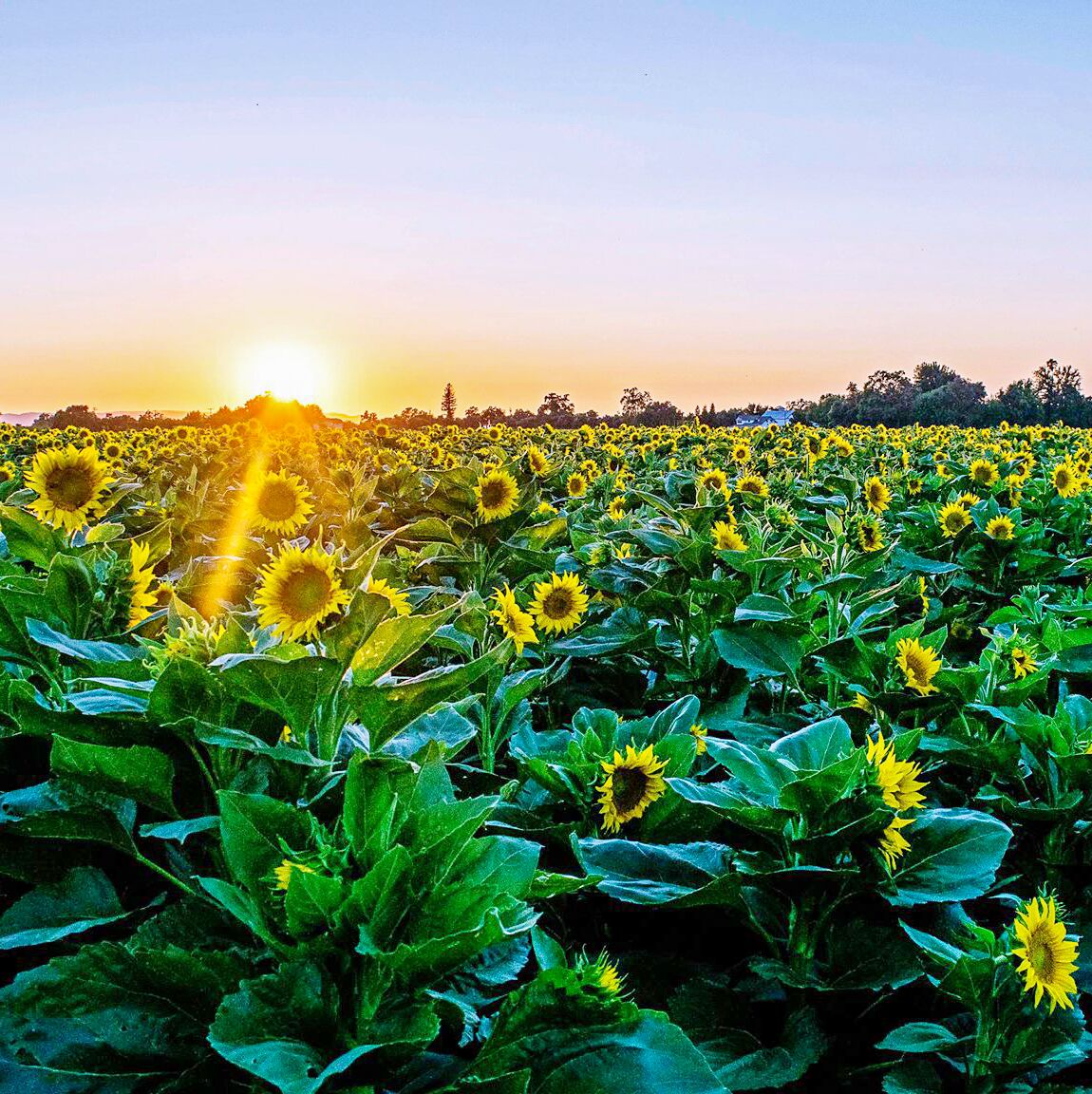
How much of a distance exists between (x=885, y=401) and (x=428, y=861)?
43.0 meters

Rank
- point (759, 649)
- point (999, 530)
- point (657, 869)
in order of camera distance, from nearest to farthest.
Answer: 1. point (657, 869)
2. point (759, 649)
3. point (999, 530)

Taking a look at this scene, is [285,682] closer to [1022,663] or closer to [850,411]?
[1022,663]

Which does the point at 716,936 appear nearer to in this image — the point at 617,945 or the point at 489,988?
the point at 617,945

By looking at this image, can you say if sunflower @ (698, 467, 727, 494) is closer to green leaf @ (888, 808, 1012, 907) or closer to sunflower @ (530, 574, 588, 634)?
sunflower @ (530, 574, 588, 634)

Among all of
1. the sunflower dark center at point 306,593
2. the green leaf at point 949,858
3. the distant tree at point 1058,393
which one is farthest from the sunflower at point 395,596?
the distant tree at point 1058,393

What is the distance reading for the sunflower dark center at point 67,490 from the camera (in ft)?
8.68

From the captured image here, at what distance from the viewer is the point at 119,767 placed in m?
1.09

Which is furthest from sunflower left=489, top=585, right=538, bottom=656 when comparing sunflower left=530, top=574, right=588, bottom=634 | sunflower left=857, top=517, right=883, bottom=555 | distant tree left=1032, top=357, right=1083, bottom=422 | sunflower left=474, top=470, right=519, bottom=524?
distant tree left=1032, top=357, right=1083, bottom=422

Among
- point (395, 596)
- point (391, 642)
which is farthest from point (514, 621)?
point (391, 642)

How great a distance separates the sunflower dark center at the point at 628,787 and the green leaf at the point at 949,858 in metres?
0.45

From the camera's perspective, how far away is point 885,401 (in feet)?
133

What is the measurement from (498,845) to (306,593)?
0.64 metres

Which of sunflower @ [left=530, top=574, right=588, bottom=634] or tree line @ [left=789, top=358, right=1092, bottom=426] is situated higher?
tree line @ [left=789, top=358, right=1092, bottom=426]

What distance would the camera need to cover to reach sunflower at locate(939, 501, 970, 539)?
5391 mm
